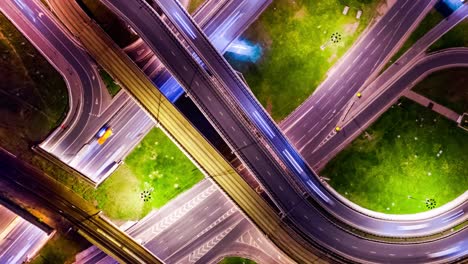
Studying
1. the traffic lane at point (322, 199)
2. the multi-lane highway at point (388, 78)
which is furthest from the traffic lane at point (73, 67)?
the multi-lane highway at point (388, 78)

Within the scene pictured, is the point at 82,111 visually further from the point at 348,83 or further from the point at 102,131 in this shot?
the point at 348,83

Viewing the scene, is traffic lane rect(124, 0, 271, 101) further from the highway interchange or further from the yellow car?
the yellow car

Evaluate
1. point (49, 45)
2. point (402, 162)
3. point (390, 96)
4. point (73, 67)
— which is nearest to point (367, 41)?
point (390, 96)

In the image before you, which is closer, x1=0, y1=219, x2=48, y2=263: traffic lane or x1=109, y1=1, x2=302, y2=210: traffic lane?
x1=109, y1=1, x2=302, y2=210: traffic lane

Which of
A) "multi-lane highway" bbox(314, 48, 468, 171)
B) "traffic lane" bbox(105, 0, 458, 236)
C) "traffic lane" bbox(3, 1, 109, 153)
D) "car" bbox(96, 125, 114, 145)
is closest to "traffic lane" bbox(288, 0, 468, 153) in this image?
"multi-lane highway" bbox(314, 48, 468, 171)

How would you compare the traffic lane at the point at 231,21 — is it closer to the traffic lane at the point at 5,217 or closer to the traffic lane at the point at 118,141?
the traffic lane at the point at 118,141

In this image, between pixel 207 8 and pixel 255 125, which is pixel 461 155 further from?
pixel 207 8

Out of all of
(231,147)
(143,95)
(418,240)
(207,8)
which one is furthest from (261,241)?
(207,8)
